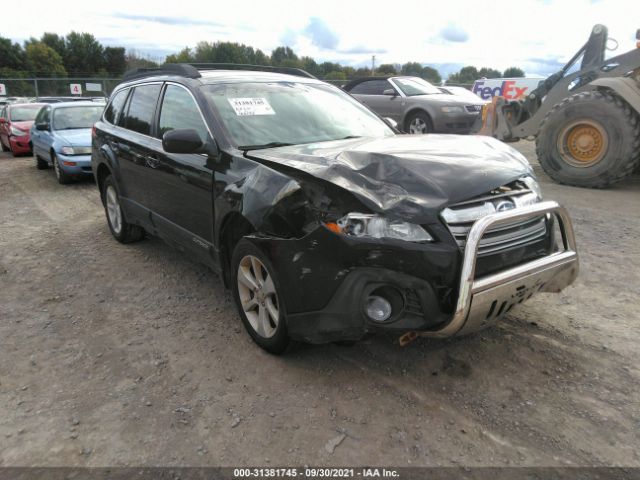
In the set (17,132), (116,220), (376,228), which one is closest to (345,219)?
(376,228)

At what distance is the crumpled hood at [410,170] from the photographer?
2.54 m

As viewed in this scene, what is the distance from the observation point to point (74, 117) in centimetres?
1011

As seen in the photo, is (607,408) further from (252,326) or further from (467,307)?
(252,326)

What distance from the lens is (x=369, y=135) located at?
4.00 m

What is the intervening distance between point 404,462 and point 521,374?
1.06 metres

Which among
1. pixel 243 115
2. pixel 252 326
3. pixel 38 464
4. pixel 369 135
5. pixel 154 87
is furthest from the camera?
pixel 154 87

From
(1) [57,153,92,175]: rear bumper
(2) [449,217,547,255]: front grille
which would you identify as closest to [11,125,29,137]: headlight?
(1) [57,153,92,175]: rear bumper

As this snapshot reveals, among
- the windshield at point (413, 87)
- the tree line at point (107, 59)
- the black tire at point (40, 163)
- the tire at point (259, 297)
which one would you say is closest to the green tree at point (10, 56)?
the tree line at point (107, 59)

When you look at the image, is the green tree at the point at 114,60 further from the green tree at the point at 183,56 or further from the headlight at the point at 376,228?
the headlight at the point at 376,228

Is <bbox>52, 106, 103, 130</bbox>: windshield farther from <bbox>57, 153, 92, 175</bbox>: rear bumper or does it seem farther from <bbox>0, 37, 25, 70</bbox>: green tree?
<bbox>0, 37, 25, 70</bbox>: green tree

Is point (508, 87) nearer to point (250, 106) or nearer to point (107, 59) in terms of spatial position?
point (250, 106)

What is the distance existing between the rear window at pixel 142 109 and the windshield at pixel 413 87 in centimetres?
856

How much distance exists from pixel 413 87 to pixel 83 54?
78.1 meters

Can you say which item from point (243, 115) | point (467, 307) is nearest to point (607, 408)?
point (467, 307)
